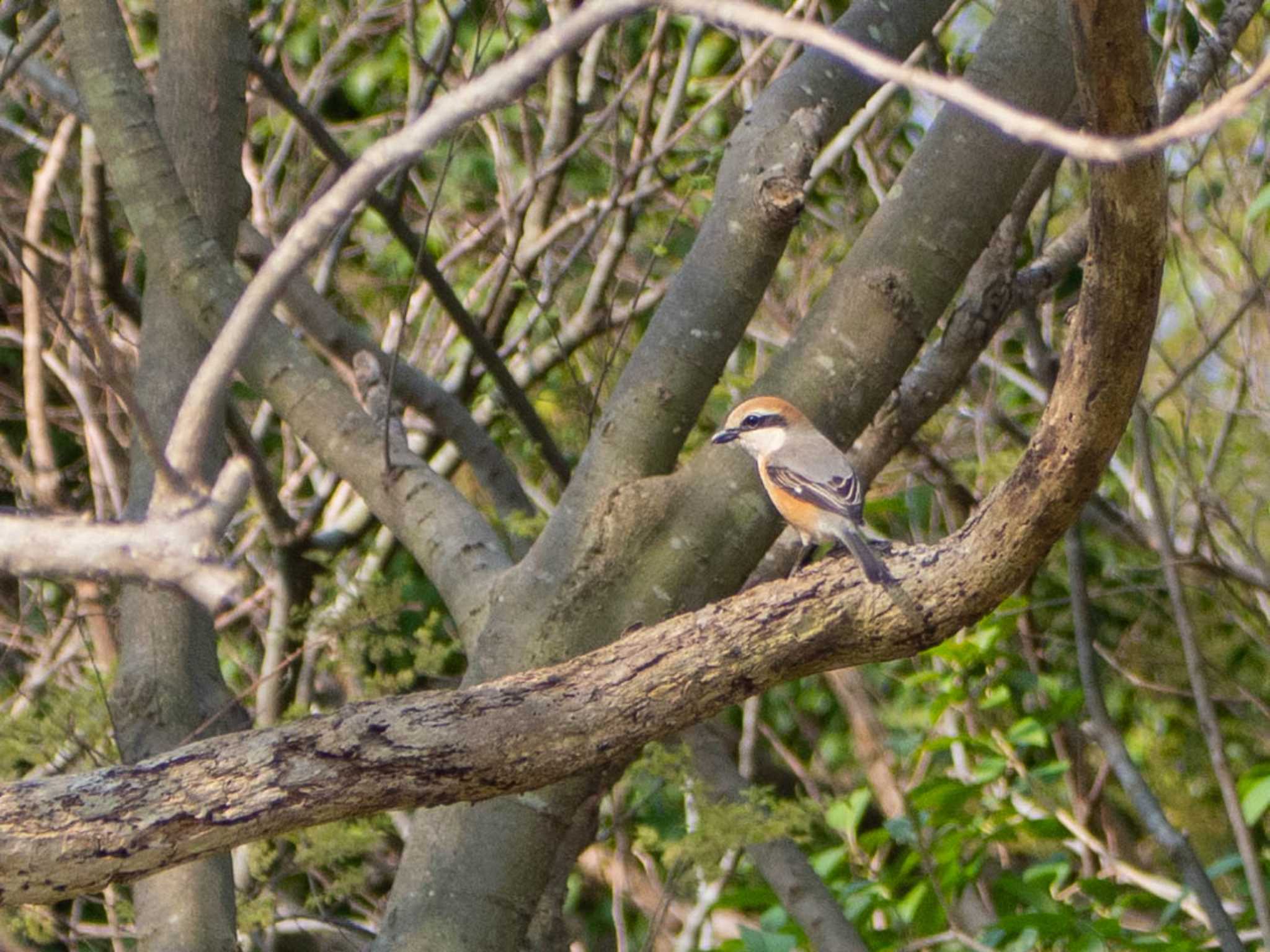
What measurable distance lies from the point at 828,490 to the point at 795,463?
0.19 metres

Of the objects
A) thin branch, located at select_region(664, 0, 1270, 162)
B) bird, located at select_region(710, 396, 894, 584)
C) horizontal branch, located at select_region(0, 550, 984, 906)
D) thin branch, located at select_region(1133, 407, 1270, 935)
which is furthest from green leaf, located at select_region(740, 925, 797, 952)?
thin branch, located at select_region(664, 0, 1270, 162)

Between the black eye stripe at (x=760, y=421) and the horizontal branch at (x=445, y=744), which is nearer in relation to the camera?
the horizontal branch at (x=445, y=744)

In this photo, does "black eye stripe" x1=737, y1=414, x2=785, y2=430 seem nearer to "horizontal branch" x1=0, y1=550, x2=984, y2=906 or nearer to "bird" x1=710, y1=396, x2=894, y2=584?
"bird" x1=710, y1=396, x2=894, y2=584

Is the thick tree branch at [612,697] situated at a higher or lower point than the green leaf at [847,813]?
higher

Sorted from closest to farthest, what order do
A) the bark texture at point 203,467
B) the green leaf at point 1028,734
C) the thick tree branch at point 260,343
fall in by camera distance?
the bark texture at point 203,467, the thick tree branch at point 260,343, the green leaf at point 1028,734

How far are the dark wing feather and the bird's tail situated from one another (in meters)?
0.44

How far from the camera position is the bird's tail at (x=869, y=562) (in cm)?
257

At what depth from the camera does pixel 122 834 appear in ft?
7.45

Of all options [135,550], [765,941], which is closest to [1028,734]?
[765,941]


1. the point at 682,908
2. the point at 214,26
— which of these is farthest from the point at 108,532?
the point at 682,908

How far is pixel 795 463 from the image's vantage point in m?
3.38

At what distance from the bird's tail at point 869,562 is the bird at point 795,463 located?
1.63ft

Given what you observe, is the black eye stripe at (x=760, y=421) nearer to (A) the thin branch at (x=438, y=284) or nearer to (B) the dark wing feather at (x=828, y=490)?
(B) the dark wing feather at (x=828, y=490)

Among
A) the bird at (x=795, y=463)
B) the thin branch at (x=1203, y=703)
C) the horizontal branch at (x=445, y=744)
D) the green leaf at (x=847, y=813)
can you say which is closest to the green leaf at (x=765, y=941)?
the green leaf at (x=847, y=813)
